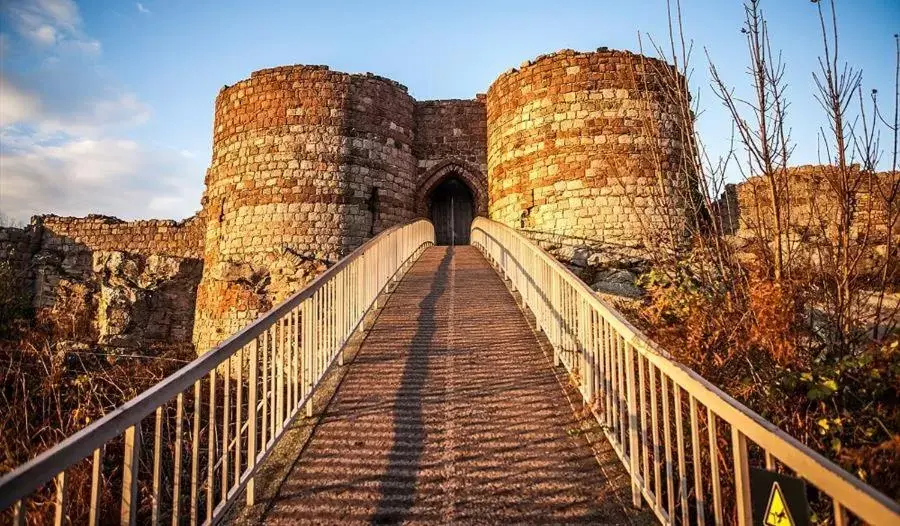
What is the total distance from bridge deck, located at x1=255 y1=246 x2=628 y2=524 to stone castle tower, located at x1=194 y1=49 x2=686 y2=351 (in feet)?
28.6

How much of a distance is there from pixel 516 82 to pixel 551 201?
3.98 meters

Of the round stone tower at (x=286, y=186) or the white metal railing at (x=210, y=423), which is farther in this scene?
the round stone tower at (x=286, y=186)

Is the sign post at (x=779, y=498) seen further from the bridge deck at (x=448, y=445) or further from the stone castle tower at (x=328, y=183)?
the stone castle tower at (x=328, y=183)

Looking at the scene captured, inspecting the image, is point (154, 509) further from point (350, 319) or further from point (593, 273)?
point (593, 273)

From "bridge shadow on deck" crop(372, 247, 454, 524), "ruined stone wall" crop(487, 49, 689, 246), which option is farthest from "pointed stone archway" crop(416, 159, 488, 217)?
"bridge shadow on deck" crop(372, 247, 454, 524)

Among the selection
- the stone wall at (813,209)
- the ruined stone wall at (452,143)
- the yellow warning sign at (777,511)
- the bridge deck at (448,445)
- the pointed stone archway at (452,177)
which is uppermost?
the ruined stone wall at (452,143)

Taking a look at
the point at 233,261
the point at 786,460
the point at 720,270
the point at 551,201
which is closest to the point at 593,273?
the point at 551,201

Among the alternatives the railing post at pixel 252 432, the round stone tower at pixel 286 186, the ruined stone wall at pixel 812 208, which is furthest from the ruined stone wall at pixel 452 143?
the railing post at pixel 252 432

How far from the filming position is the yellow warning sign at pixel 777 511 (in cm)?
186

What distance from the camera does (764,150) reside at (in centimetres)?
408

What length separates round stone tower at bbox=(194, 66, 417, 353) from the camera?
15.2 meters

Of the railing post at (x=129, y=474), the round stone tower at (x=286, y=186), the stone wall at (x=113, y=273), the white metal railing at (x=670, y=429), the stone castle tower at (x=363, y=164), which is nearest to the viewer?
the white metal railing at (x=670, y=429)

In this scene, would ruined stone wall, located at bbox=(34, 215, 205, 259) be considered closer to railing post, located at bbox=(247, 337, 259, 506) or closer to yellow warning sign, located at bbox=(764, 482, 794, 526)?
railing post, located at bbox=(247, 337, 259, 506)

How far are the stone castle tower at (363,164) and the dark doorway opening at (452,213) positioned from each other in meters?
2.84
